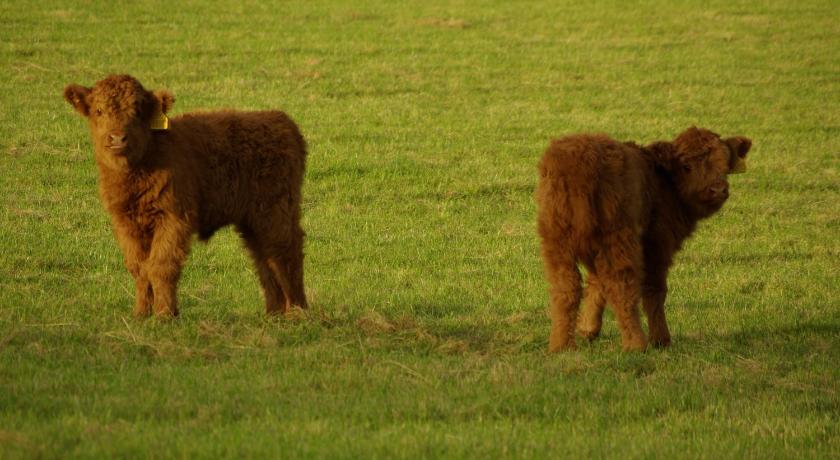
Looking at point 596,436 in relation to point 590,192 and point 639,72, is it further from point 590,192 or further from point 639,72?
point 639,72

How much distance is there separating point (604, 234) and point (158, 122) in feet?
12.8

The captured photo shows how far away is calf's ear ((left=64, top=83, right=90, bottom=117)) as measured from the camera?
10898 millimetres

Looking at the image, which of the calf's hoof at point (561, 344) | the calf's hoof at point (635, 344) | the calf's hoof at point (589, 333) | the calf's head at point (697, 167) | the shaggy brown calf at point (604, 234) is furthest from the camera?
the calf's head at point (697, 167)

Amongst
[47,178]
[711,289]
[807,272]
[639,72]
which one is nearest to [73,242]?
[47,178]

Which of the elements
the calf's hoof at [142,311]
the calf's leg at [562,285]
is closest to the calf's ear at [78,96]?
the calf's hoof at [142,311]

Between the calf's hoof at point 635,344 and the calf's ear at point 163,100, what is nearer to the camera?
the calf's hoof at point 635,344

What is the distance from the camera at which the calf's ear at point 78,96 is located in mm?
10898

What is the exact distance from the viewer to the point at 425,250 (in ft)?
52.9

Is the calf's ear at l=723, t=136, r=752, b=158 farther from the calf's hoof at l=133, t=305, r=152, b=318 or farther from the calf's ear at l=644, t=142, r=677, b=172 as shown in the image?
the calf's hoof at l=133, t=305, r=152, b=318

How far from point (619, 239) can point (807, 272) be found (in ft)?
20.7

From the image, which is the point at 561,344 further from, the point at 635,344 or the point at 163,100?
the point at 163,100

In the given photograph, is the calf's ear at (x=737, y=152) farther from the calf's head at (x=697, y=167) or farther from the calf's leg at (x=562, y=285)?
the calf's leg at (x=562, y=285)

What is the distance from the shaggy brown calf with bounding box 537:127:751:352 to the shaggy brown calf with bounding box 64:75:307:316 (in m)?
2.69

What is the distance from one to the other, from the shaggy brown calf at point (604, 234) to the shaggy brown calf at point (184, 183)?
2.69 meters
